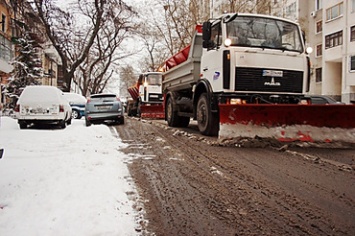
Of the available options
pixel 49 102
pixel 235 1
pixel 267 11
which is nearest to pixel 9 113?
pixel 49 102

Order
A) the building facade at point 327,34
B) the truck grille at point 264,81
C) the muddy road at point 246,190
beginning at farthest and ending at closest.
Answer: the building facade at point 327,34
the truck grille at point 264,81
the muddy road at point 246,190

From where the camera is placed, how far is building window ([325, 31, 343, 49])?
98.8 ft

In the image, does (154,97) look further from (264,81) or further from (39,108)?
(264,81)

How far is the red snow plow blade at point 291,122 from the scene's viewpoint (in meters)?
7.06

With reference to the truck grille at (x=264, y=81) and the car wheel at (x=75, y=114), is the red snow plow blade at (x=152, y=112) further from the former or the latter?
Answer: the truck grille at (x=264, y=81)

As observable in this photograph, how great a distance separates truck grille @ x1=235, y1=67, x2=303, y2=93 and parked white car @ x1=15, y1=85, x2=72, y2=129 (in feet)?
24.0

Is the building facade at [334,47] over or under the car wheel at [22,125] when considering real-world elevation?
over

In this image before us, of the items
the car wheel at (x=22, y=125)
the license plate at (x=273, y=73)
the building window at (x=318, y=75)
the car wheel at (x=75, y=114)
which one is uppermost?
the building window at (x=318, y=75)

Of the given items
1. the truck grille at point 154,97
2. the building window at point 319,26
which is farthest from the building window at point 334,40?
the truck grille at point 154,97

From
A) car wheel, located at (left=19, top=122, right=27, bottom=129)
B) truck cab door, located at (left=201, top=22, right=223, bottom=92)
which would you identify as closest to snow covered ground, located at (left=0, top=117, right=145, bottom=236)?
truck cab door, located at (left=201, top=22, right=223, bottom=92)

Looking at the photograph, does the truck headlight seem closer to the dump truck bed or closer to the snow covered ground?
the dump truck bed

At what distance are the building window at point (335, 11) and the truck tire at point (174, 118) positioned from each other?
972 inches

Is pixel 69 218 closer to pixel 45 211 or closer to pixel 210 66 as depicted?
pixel 45 211

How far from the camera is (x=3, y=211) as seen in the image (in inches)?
128
